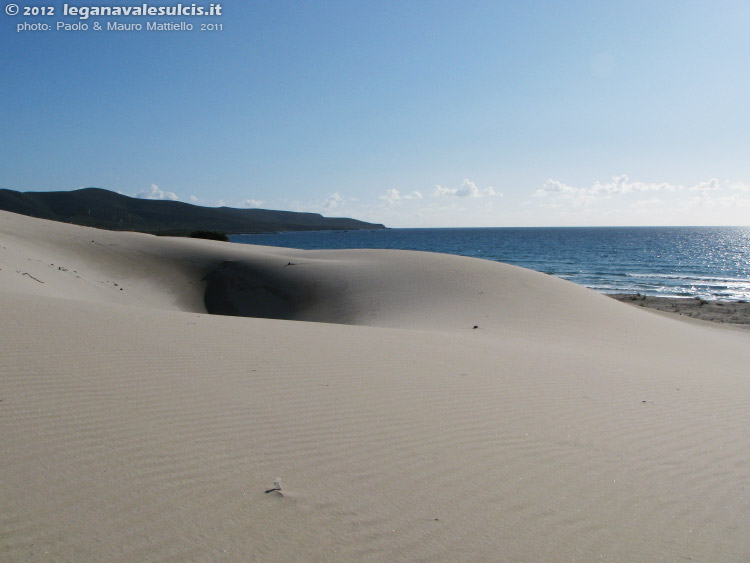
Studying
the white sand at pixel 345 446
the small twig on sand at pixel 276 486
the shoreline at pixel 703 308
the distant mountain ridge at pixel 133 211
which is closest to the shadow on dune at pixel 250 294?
the white sand at pixel 345 446

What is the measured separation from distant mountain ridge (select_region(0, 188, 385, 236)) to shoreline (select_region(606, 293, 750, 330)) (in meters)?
87.8

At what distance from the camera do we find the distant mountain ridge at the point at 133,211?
10681cm

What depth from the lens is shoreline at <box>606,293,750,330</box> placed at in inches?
778

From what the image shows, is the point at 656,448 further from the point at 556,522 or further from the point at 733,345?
the point at 733,345

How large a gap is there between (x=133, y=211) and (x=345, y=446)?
13981 cm

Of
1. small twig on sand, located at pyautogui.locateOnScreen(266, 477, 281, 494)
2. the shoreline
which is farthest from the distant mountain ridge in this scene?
small twig on sand, located at pyautogui.locateOnScreen(266, 477, 281, 494)

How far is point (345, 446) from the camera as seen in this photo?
3.72m

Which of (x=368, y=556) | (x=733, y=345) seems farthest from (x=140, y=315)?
(x=733, y=345)

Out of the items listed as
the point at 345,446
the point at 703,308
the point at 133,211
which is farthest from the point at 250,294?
the point at 133,211

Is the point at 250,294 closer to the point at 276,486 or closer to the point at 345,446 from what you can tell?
the point at 345,446

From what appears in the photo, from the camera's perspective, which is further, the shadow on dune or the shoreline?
the shoreline

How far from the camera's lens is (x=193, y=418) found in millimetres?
3957

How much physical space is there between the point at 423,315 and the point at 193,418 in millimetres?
9440

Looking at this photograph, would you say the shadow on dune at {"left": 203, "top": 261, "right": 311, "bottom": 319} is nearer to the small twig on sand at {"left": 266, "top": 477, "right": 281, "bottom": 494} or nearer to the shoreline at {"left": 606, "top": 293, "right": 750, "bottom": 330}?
the small twig on sand at {"left": 266, "top": 477, "right": 281, "bottom": 494}
